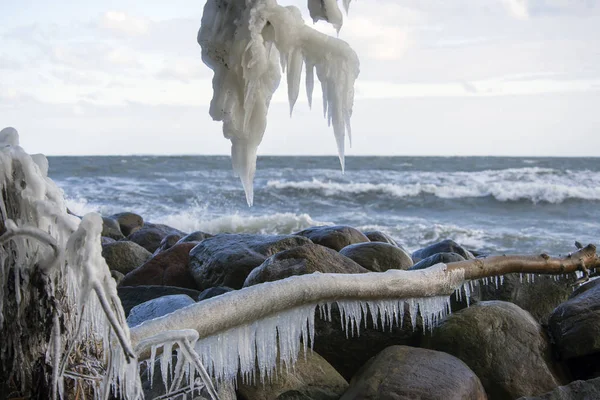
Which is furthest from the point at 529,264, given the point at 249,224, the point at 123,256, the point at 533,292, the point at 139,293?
the point at 249,224

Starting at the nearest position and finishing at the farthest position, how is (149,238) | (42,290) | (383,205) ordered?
(42,290), (149,238), (383,205)

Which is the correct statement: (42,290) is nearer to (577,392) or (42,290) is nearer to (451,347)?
(451,347)

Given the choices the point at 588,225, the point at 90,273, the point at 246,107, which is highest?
the point at 246,107

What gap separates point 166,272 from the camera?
598cm

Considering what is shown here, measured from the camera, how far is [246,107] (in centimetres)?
318

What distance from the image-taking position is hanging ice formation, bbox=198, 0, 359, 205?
3029 mm

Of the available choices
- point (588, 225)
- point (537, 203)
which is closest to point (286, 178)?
point (537, 203)

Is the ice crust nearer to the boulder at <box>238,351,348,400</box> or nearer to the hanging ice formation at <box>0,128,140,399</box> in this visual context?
the boulder at <box>238,351,348,400</box>

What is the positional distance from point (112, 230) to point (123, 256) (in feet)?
12.0

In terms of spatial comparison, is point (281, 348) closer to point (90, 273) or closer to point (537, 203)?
point (90, 273)

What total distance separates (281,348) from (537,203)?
20.2m

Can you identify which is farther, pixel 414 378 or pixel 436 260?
pixel 436 260

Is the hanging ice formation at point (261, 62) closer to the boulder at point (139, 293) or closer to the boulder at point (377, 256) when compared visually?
the boulder at point (139, 293)

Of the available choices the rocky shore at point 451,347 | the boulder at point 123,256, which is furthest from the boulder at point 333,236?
the boulder at point 123,256
